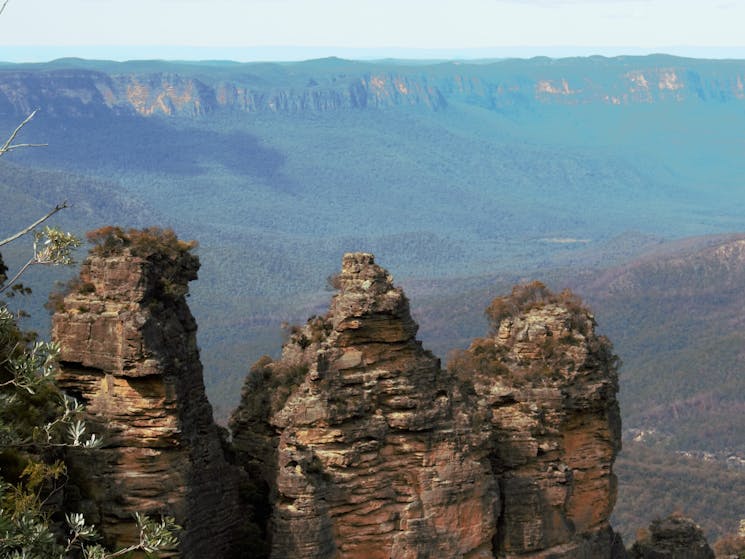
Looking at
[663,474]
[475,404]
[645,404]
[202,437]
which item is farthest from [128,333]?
[645,404]

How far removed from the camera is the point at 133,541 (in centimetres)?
3238

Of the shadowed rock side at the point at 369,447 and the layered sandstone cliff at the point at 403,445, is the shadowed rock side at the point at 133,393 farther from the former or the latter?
the layered sandstone cliff at the point at 403,445

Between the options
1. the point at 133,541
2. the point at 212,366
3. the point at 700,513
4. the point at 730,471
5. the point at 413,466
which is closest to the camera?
the point at 133,541

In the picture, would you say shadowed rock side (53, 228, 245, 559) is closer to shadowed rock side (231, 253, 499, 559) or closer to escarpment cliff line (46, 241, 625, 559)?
escarpment cliff line (46, 241, 625, 559)

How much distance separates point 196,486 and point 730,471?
7804 centimetres

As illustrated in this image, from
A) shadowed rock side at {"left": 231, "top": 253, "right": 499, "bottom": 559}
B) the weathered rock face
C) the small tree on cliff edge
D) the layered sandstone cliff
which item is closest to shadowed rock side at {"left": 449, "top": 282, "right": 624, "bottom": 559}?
the layered sandstone cliff

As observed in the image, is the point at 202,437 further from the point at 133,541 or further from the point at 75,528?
the point at 75,528

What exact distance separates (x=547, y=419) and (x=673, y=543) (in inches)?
445

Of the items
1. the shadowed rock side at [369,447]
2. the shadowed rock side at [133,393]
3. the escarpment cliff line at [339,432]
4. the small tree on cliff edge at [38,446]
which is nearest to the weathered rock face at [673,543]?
the escarpment cliff line at [339,432]

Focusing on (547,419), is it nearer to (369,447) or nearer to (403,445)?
(403,445)

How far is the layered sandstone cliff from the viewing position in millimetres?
35500

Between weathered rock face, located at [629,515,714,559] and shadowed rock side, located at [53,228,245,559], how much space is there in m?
19.9

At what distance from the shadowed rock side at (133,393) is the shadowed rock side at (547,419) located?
318 inches

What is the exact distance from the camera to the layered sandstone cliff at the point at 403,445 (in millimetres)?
35500
